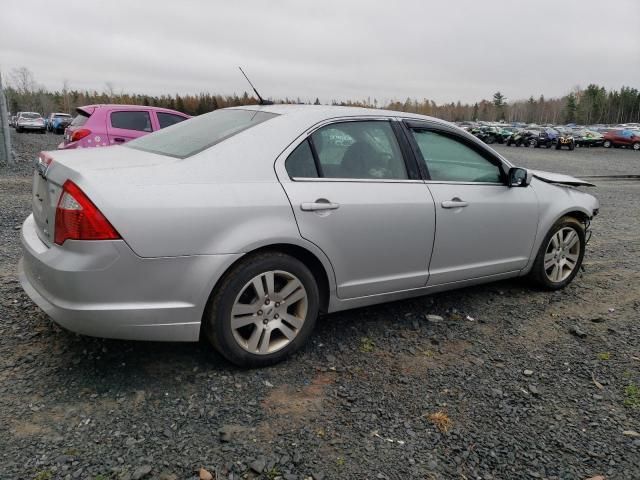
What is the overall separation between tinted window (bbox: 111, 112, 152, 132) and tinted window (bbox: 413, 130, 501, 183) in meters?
7.49

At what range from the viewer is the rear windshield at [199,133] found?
3.15 meters

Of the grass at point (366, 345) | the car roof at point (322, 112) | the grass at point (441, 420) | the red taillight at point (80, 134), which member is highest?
the car roof at point (322, 112)

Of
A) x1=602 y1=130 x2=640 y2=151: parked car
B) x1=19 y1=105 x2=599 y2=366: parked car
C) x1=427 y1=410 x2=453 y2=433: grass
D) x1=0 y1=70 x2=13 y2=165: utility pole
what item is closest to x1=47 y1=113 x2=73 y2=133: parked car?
x1=0 y1=70 x2=13 y2=165: utility pole

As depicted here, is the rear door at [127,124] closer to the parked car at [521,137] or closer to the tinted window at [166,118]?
the tinted window at [166,118]

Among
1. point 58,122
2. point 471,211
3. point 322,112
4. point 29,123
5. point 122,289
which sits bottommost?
point 122,289

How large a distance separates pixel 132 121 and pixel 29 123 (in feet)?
100

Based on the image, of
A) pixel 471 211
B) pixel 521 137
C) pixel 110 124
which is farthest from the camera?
pixel 521 137

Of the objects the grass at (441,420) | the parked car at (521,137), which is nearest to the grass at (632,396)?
the grass at (441,420)

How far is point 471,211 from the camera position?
3.79 m

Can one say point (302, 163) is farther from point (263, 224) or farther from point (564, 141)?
point (564, 141)

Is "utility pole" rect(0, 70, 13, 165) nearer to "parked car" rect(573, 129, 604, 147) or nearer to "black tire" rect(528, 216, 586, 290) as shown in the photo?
"black tire" rect(528, 216, 586, 290)

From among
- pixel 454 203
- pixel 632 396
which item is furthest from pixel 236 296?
pixel 632 396

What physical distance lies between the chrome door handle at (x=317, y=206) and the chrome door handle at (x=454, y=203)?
0.91 m

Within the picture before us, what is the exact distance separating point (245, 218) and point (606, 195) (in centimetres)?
1134
